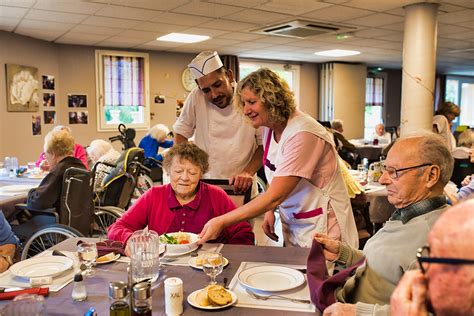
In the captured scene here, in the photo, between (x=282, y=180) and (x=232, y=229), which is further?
(x=232, y=229)

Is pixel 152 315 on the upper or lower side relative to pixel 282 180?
lower

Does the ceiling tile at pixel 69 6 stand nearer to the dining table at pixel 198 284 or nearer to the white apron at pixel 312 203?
the dining table at pixel 198 284

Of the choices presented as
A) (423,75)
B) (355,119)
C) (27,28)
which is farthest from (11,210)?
(355,119)

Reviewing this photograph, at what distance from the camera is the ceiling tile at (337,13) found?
536 cm

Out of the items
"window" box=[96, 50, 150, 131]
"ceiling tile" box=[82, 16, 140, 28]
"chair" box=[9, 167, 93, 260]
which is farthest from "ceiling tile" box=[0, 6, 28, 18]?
"chair" box=[9, 167, 93, 260]

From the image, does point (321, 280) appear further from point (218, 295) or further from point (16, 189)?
point (16, 189)

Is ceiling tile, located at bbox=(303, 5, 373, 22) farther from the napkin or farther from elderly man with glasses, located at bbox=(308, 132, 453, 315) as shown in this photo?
the napkin

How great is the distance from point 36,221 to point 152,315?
256cm

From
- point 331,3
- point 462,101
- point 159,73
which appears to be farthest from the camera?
point 462,101

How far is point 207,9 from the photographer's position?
210 inches

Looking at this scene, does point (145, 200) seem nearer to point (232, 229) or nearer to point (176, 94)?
point (232, 229)

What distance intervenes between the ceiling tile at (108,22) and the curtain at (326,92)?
6.24 m

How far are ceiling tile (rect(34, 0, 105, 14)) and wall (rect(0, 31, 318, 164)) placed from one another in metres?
1.94

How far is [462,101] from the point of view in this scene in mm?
16375
